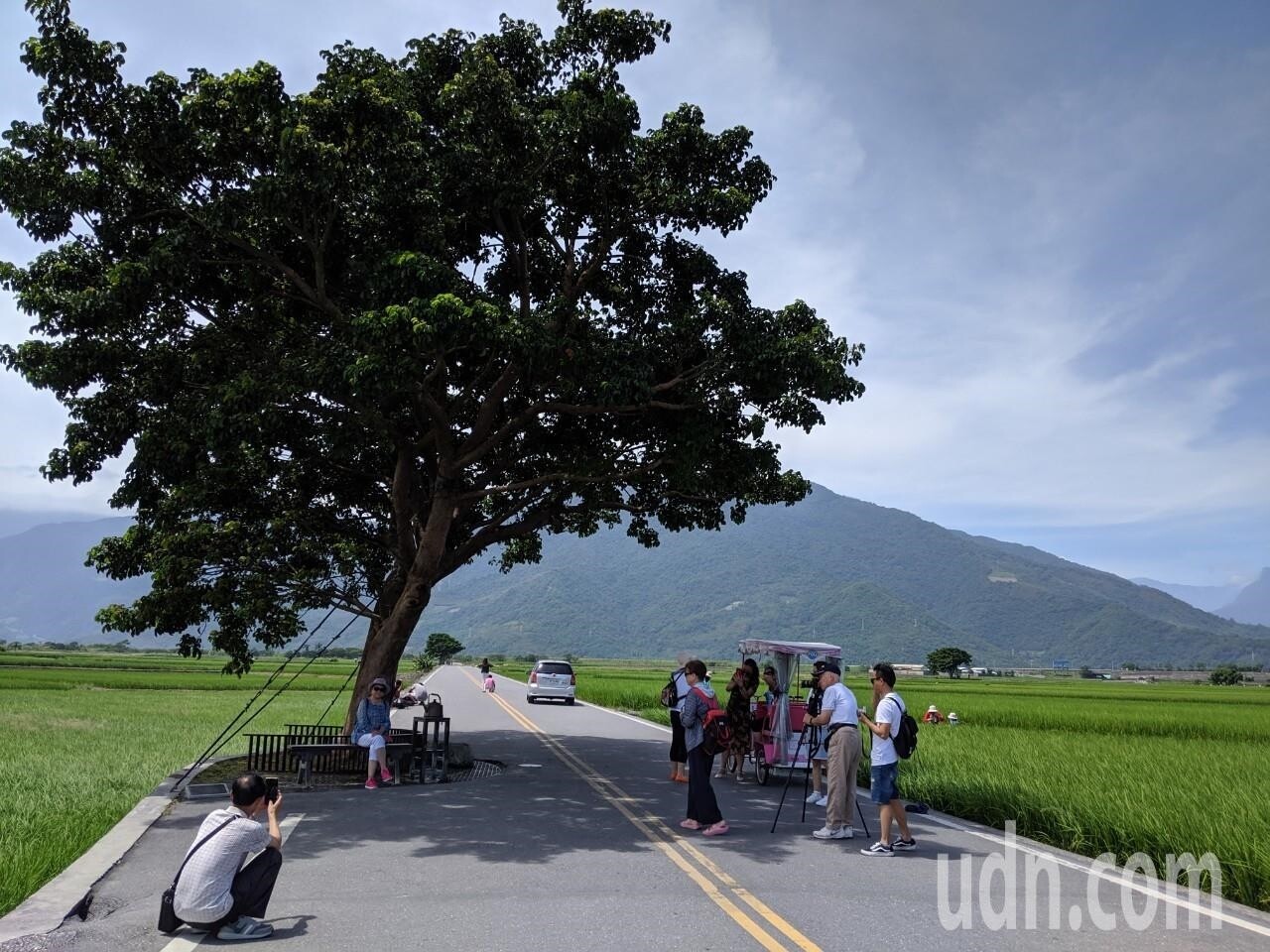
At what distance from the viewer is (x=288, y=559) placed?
16516 mm

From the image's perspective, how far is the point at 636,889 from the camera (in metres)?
7.66

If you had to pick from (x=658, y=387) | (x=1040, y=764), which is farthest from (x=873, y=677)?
(x=1040, y=764)

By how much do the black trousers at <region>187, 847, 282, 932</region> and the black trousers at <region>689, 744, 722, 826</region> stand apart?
4.85 metres

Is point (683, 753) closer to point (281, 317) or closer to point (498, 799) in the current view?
point (498, 799)

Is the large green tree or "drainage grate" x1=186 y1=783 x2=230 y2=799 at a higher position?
the large green tree

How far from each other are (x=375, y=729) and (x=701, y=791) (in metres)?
5.83

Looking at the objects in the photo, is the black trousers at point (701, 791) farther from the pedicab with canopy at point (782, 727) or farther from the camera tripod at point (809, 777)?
the pedicab with canopy at point (782, 727)

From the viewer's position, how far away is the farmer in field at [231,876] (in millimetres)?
6176

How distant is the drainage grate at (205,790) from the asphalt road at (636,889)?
0.69m

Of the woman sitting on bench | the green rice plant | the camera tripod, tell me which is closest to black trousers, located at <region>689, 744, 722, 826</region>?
the camera tripod

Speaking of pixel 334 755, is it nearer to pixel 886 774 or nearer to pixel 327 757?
pixel 327 757

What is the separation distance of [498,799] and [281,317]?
7739 millimetres

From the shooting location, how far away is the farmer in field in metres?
6.18

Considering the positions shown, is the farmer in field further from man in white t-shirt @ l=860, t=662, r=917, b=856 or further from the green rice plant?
man in white t-shirt @ l=860, t=662, r=917, b=856
